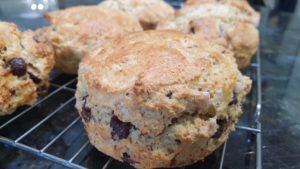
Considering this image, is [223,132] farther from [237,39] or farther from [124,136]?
[237,39]

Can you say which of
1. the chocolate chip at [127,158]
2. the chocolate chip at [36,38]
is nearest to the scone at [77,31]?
the chocolate chip at [36,38]

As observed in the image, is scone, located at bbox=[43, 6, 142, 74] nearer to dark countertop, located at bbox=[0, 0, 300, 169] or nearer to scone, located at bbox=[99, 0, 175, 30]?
scone, located at bbox=[99, 0, 175, 30]

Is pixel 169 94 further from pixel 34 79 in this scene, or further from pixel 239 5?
pixel 239 5

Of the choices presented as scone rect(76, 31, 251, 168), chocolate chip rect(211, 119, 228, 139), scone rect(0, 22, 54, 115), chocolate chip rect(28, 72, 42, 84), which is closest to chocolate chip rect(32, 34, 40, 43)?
scone rect(0, 22, 54, 115)

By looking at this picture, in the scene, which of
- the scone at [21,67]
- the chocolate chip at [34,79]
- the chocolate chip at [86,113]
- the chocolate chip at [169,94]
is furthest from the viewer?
the chocolate chip at [34,79]

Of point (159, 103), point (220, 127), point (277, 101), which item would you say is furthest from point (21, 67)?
point (277, 101)

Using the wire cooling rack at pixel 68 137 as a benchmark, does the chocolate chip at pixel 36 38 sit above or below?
above

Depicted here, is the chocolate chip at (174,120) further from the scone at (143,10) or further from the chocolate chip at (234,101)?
the scone at (143,10)
